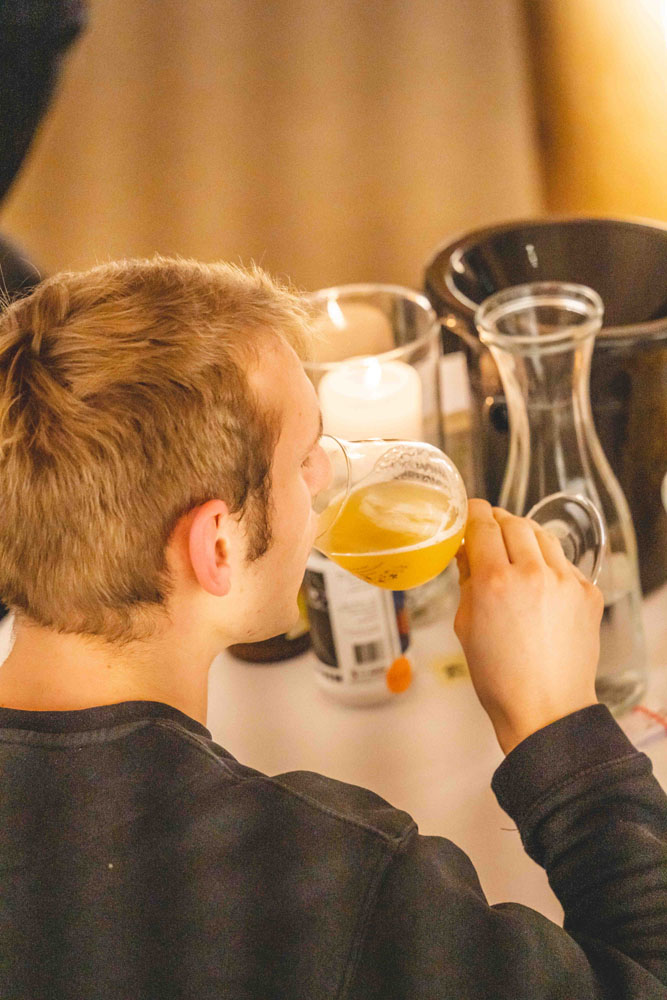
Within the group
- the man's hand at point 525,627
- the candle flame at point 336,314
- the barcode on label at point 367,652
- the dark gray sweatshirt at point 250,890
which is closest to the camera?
the dark gray sweatshirt at point 250,890

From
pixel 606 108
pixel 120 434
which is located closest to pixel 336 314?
pixel 120 434

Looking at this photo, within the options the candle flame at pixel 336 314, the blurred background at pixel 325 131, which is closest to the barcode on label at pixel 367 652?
the candle flame at pixel 336 314

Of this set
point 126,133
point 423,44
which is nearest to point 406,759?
point 126,133

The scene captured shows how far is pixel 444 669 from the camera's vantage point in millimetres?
832

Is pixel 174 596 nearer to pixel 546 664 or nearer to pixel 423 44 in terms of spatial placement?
pixel 546 664

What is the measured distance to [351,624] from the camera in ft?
2.54

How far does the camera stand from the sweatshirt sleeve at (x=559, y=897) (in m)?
0.53

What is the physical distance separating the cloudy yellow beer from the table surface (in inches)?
5.3

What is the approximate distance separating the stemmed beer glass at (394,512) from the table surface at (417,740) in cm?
13

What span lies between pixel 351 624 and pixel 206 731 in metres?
0.19

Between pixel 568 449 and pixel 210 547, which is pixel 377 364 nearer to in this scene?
pixel 568 449

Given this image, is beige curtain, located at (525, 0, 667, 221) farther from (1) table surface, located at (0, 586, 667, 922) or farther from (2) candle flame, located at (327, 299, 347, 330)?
(1) table surface, located at (0, 586, 667, 922)

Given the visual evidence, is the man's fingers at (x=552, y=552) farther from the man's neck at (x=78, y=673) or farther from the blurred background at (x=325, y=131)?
the blurred background at (x=325, y=131)

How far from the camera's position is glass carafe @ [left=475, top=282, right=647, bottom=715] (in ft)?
2.43
